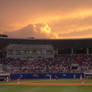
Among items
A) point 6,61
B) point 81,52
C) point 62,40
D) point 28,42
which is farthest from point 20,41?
point 81,52

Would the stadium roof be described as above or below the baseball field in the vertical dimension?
above

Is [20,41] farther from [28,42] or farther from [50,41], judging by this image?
[50,41]

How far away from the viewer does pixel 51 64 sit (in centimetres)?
5912

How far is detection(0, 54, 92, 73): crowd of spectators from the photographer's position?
55850 mm

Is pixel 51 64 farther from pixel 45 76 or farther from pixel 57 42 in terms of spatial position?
pixel 45 76

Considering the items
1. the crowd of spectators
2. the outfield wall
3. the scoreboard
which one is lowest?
the outfield wall

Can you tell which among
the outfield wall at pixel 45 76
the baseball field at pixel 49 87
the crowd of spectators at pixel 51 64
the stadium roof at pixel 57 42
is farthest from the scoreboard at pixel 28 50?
the baseball field at pixel 49 87

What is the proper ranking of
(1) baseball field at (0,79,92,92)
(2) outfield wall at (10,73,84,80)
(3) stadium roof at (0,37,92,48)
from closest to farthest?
(1) baseball field at (0,79,92,92) < (2) outfield wall at (10,73,84,80) < (3) stadium roof at (0,37,92,48)

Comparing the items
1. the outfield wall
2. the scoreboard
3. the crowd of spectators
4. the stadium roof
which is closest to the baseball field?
the outfield wall

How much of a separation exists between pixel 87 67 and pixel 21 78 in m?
19.6

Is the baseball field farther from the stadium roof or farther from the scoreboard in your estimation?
the scoreboard

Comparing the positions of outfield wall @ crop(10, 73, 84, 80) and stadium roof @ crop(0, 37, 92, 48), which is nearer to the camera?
outfield wall @ crop(10, 73, 84, 80)

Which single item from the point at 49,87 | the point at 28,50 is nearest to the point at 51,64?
the point at 28,50

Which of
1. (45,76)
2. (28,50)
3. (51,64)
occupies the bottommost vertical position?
(45,76)
